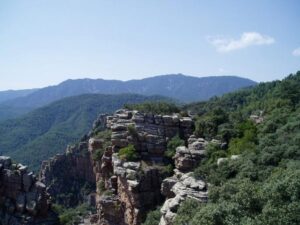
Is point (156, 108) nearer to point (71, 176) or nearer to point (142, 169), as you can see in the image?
point (142, 169)

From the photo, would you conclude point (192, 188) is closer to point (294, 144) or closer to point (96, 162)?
point (294, 144)

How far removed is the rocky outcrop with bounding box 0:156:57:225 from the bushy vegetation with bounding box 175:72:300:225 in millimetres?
20437

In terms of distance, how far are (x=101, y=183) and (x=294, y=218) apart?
35.6m

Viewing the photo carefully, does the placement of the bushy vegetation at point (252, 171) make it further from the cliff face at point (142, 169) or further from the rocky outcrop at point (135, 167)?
the rocky outcrop at point (135, 167)

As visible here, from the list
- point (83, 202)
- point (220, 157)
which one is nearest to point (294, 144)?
point (220, 157)

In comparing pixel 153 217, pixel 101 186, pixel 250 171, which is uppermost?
pixel 250 171

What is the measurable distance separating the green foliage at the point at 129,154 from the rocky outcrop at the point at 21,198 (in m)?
10.9

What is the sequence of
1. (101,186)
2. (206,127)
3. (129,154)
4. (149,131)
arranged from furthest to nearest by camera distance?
(101,186) < (149,131) < (206,127) < (129,154)

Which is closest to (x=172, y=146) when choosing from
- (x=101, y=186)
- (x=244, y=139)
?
(x=244, y=139)

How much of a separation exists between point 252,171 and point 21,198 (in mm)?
28538

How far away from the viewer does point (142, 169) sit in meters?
49.2

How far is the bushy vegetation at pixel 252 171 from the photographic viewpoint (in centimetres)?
2805

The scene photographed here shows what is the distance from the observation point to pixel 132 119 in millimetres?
56625

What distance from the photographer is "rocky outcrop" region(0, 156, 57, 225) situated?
51.3 meters
